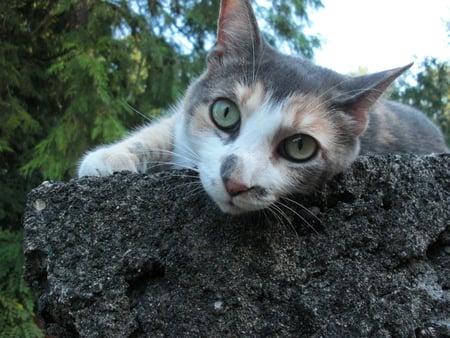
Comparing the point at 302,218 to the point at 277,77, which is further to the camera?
the point at 277,77

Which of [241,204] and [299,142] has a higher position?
[299,142]

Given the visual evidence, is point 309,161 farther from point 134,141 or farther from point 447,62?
point 447,62

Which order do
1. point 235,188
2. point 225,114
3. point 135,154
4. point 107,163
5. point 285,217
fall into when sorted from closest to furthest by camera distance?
point 235,188, point 285,217, point 225,114, point 107,163, point 135,154

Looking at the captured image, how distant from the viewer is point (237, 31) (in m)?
1.85

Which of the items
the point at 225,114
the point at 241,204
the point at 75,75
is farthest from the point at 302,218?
the point at 75,75

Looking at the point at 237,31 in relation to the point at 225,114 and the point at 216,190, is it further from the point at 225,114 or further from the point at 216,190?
the point at 216,190

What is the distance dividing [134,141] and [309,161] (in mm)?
918

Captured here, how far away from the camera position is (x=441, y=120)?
23.1 feet

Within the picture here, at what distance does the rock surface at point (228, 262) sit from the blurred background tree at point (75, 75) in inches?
99.3

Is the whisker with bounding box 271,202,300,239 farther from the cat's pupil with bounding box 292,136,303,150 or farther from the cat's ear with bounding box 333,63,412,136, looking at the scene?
the cat's ear with bounding box 333,63,412,136

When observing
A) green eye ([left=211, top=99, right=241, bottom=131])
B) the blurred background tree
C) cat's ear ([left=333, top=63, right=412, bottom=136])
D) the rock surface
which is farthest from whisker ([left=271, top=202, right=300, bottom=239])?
the blurred background tree

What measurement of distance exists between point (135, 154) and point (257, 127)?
27.8 inches

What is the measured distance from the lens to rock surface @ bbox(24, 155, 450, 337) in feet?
4.15

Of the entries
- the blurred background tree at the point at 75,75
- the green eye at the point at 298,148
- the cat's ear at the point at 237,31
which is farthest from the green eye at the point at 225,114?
the blurred background tree at the point at 75,75
